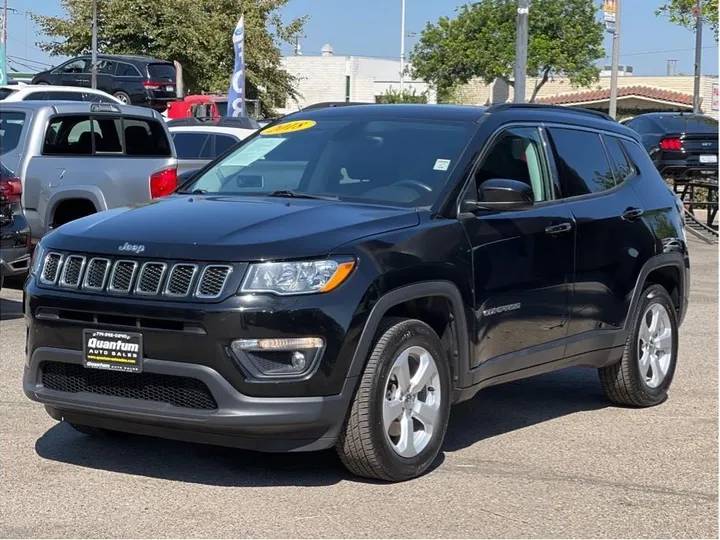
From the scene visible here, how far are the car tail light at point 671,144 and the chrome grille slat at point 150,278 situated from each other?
61.3ft

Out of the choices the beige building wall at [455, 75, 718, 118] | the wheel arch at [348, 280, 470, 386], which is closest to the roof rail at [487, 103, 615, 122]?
the wheel arch at [348, 280, 470, 386]

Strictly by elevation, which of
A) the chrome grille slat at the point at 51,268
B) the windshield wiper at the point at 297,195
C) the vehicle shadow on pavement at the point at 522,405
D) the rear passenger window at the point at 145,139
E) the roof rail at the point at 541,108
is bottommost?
the vehicle shadow on pavement at the point at 522,405

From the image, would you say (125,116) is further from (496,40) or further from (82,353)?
(496,40)

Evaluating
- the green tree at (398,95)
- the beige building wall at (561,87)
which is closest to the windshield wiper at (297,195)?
the green tree at (398,95)

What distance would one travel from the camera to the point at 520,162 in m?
6.88

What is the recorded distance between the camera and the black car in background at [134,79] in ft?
124

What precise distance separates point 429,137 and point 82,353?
221 cm

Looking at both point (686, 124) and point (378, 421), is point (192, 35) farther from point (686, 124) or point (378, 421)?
point (378, 421)

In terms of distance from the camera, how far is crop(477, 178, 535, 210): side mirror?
6195 millimetres

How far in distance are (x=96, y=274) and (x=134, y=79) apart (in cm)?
3346

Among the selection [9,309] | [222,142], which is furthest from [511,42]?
[9,309]

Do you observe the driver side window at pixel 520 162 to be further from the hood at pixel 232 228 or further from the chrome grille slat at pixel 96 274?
the chrome grille slat at pixel 96 274

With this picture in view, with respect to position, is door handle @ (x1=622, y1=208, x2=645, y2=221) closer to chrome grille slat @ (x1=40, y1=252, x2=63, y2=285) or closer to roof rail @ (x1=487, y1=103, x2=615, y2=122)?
roof rail @ (x1=487, y1=103, x2=615, y2=122)

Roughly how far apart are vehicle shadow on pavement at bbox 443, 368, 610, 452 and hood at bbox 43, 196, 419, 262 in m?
1.47
